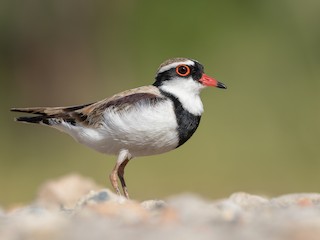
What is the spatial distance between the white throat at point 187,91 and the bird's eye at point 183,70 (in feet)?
0.17

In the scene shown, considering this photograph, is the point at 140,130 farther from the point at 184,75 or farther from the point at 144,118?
the point at 184,75

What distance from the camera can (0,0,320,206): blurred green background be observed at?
15.3 meters

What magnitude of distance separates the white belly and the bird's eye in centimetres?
44

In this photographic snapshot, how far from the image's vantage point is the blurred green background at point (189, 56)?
15273 mm

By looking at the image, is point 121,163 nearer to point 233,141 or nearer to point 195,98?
point 195,98

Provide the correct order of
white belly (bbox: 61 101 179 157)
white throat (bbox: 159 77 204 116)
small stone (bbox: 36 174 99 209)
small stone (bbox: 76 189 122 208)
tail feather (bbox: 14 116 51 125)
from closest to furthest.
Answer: small stone (bbox: 76 189 122 208)
white belly (bbox: 61 101 179 157)
white throat (bbox: 159 77 204 116)
tail feather (bbox: 14 116 51 125)
small stone (bbox: 36 174 99 209)

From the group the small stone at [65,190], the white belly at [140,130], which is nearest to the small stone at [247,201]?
the white belly at [140,130]

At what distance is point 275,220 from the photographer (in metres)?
4.49

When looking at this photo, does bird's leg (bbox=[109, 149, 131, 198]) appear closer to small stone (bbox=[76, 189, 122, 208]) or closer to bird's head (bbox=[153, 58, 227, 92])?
bird's head (bbox=[153, 58, 227, 92])

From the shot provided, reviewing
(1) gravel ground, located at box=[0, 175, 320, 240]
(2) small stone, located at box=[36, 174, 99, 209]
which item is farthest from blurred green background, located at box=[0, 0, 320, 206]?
(1) gravel ground, located at box=[0, 175, 320, 240]

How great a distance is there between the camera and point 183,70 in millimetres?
7242

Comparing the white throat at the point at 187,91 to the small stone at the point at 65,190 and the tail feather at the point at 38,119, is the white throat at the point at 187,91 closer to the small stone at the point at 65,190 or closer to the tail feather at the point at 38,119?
the tail feather at the point at 38,119

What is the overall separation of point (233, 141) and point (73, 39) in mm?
4153

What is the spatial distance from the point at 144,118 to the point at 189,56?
37.0 feet
